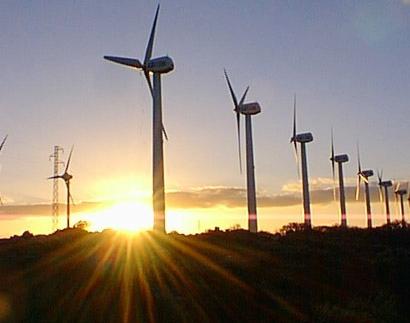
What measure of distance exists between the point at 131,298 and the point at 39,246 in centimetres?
2340

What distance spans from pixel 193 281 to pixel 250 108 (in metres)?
40.0

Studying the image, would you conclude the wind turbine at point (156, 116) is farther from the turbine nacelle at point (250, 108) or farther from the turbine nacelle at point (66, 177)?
the turbine nacelle at point (66, 177)

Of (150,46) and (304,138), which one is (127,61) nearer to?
(150,46)

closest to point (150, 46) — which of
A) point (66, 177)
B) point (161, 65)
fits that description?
point (161, 65)

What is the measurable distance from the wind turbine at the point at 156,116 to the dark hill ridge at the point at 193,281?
8.68 ft

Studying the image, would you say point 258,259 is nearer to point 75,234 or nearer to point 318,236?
point 75,234

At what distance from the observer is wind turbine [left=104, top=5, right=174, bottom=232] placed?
62562 mm

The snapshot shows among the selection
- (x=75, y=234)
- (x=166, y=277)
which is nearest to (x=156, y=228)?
(x=75, y=234)

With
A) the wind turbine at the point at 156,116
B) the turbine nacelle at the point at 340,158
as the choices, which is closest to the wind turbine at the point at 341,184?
the turbine nacelle at the point at 340,158

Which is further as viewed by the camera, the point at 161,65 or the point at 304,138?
the point at 304,138

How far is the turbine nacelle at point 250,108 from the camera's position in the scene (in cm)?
8112

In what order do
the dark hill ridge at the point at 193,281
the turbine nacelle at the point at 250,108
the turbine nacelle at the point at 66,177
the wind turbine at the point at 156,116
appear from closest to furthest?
the dark hill ridge at the point at 193,281 → the wind turbine at the point at 156,116 → the turbine nacelle at the point at 250,108 → the turbine nacelle at the point at 66,177

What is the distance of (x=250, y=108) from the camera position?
81.2 meters

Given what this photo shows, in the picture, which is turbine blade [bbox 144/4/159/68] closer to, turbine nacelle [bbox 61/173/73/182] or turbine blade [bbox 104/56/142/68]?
turbine blade [bbox 104/56/142/68]
